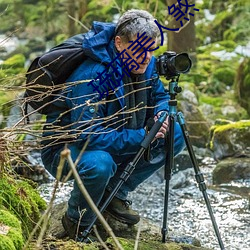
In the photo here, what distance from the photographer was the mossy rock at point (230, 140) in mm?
6581

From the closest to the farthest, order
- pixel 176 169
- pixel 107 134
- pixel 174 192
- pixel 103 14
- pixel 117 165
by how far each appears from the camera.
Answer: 1. pixel 107 134
2. pixel 117 165
3. pixel 174 192
4. pixel 176 169
5. pixel 103 14

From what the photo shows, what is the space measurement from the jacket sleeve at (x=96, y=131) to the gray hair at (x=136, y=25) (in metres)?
0.35

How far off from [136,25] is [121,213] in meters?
1.16

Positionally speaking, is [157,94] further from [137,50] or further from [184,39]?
[184,39]

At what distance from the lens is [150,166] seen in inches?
138

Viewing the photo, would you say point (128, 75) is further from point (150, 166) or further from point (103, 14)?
point (103, 14)

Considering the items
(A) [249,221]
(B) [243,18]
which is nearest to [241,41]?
(B) [243,18]

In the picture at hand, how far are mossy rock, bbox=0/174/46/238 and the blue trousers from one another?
23 cm

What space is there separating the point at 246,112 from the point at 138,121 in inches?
219

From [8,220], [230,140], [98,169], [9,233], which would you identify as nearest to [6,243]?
[9,233]

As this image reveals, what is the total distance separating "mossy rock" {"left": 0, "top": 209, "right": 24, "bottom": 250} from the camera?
2201 mm

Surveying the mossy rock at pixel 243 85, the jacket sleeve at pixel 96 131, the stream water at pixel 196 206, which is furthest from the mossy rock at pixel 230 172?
the jacket sleeve at pixel 96 131

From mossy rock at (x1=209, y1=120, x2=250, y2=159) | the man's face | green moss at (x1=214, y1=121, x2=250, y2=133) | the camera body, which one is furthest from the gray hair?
green moss at (x1=214, y1=121, x2=250, y2=133)

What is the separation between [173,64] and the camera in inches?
121
